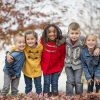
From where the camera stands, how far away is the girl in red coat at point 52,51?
9000 mm

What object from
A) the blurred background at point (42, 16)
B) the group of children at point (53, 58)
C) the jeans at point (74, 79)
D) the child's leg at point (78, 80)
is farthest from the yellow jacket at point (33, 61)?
the blurred background at point (42, 16)

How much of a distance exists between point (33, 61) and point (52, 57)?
0.33 m

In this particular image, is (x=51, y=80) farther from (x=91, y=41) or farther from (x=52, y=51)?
(x=91, y=41)

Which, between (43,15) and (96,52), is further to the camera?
(43,15)

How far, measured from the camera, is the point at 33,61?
355 inches

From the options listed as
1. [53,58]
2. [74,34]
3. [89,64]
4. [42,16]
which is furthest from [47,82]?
[42,16]

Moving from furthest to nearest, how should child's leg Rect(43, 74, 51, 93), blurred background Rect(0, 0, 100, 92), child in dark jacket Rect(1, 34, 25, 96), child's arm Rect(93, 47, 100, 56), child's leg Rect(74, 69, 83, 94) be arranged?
blurred background Rect(0, 0, 100, 92), child's leg Rect(43, 74, 51, 93), child's leg Rect(74, 69, 83, 94), child in dark jacket Rect(1, 34, 25, 96), child's arm Rect(93, 47, 100, 56)

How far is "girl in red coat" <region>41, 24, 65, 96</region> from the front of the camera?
9.00 m

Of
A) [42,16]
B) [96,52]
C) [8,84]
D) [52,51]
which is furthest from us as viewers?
[42,16]

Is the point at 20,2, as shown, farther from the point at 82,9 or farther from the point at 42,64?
the point at 42,64

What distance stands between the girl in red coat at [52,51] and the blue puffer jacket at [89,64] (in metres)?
0.40

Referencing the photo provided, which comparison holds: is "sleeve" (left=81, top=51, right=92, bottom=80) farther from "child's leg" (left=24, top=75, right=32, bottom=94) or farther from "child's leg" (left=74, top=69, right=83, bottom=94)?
"child's leg" (left=24, top=75, right=32, bottom=94)

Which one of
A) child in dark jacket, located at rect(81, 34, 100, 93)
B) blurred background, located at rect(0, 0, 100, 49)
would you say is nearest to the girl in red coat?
child in dark jacket, located at rect(81, 34, 100, 93)

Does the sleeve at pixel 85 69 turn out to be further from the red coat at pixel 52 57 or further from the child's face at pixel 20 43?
the child's face at pixel 20 43
